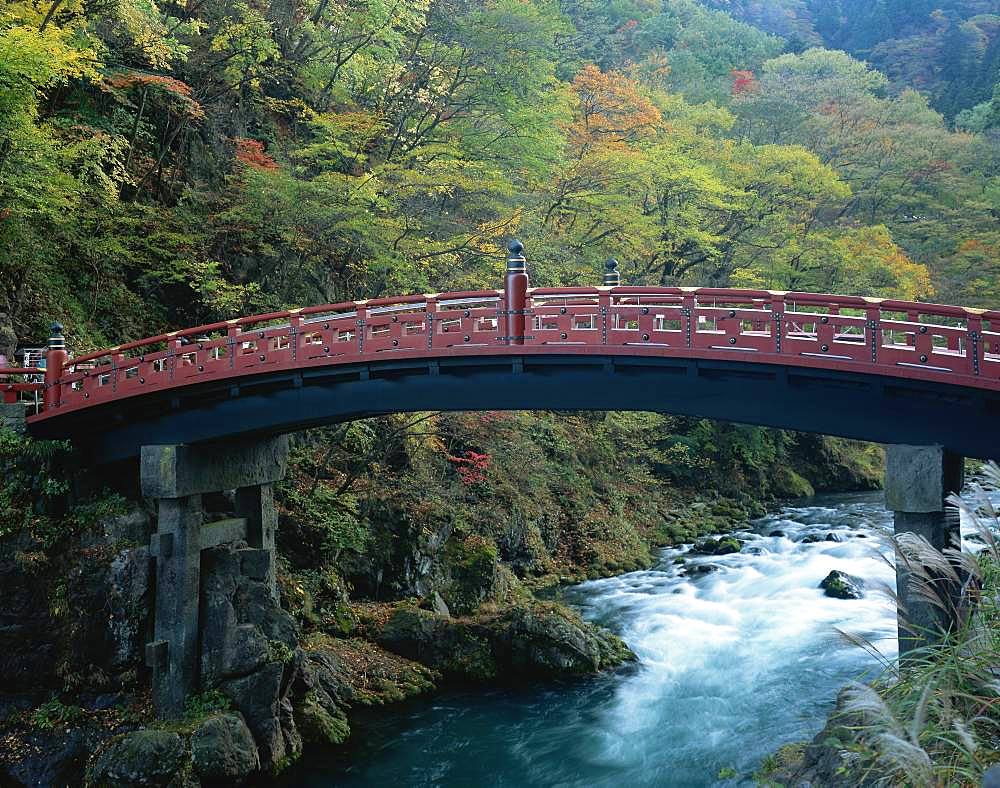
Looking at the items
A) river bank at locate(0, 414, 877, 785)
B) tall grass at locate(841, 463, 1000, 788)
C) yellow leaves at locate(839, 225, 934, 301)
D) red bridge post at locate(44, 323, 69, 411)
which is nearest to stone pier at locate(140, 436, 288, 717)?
river bank at locate(0, 414, 877, 785)

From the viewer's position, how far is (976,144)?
136 feet

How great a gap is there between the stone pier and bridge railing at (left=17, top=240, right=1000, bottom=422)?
1.58 meters

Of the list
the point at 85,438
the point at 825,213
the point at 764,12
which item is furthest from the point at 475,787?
the point at 764,12

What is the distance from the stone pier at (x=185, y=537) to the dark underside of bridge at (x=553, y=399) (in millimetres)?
652

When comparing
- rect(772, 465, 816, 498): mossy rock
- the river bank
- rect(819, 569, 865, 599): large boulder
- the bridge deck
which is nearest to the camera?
the bridge deck

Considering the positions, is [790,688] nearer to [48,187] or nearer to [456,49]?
[48,187]

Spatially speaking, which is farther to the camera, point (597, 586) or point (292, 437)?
point (597, 586)

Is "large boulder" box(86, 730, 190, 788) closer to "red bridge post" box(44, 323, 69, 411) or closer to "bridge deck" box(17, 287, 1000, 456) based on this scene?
"bridge deck" box(17, 287, 1000, 456)

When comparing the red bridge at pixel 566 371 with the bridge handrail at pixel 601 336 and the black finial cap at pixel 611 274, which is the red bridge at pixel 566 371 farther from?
the black finial cap at pixel 611 274

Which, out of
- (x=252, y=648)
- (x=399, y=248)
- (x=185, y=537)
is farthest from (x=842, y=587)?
(x=185, y=537)

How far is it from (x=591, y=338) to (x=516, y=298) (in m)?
1.43

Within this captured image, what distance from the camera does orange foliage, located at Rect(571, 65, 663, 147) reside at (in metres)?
34.0

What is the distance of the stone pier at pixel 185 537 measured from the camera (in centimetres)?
1530

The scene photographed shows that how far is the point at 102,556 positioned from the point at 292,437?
666 centimetres
